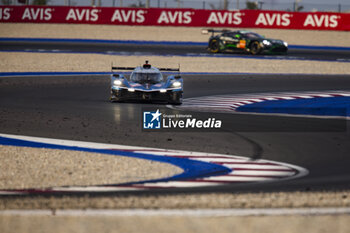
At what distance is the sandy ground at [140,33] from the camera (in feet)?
130

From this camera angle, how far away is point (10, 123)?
41.7 ft

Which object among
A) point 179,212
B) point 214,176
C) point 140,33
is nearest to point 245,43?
point 140,33

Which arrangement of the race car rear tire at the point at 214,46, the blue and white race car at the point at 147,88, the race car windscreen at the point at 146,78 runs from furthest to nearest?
the race car rear tire at the point at 214,46, the race car windscreen at the point at 146,78, the blue and white race car at the point at 147,88

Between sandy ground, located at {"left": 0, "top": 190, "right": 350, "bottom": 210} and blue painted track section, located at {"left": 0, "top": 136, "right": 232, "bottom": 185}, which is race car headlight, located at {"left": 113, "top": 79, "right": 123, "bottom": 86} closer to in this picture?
blue painted track section, located at {"left": 0, "top": 136, "right": 232, "bottom": 185}

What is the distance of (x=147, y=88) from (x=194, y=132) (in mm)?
3344

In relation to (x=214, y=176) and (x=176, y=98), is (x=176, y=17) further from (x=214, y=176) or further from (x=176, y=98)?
(x=214, y=176)

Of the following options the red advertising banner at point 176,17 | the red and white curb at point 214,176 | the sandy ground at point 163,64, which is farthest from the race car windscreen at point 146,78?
the red advertising banner at point 176,17

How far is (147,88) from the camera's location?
14.9 m

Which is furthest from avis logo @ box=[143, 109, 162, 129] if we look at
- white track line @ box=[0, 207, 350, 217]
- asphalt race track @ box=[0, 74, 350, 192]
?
white track line @ box=[0, 207, 350, 217]

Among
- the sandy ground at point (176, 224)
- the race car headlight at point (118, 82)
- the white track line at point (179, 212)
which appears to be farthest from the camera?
the race car headlight at point (118, 82)

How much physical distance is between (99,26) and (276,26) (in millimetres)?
12660

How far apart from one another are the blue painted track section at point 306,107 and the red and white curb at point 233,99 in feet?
1.27

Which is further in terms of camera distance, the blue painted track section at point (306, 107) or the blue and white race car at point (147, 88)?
the blue and white race car at point (147, 88)

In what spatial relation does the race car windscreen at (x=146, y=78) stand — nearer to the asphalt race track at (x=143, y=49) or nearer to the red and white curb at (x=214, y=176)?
the red and white curb at (x=214, y=176)
